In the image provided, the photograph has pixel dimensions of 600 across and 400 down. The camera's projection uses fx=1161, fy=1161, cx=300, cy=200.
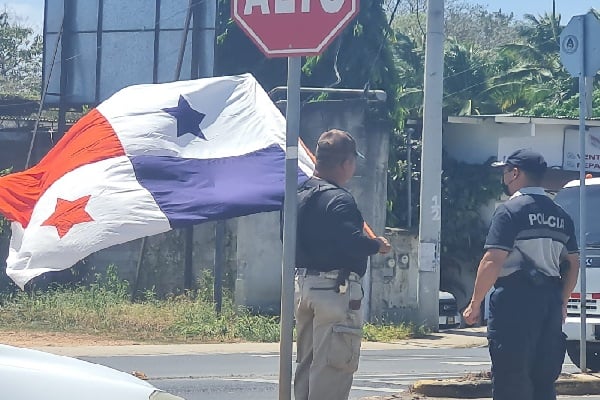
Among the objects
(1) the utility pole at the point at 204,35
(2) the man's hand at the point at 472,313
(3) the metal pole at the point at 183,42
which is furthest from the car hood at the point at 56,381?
(1) the utility pole at the point at 204,35

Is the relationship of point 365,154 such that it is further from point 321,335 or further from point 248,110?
point 321,335

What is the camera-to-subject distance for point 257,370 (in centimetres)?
1325

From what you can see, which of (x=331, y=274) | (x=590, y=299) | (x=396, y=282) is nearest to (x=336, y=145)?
(x=331, y=274)

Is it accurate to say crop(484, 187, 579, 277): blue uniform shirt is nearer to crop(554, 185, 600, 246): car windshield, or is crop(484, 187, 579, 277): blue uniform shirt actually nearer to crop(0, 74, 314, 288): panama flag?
crop(0, 74, 314, 288): panama flag

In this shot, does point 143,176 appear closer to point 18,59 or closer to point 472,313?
point 472,313

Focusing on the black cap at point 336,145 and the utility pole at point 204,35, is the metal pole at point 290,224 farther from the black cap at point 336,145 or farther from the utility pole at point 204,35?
the utility pole at point 204,35

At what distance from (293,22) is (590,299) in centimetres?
742

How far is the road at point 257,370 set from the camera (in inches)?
437

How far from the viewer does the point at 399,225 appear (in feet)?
87.6

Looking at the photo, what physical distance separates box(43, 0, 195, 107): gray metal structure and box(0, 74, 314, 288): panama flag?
18.5 metres

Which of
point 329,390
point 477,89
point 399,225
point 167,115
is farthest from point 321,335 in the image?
point 477,89

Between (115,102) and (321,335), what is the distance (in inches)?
112

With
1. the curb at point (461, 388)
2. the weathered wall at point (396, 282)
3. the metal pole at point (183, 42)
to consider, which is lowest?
the curb at point (461, 388)

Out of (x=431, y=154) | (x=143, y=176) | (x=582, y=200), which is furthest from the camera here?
(x=431, y=154)
